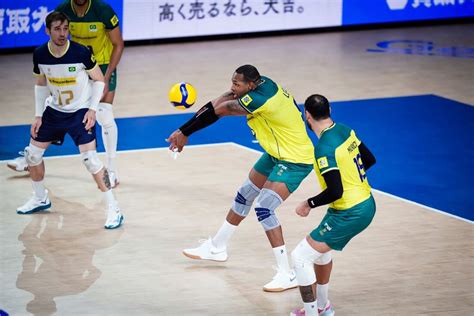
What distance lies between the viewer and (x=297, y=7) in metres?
21.1

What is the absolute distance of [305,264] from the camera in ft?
25.1

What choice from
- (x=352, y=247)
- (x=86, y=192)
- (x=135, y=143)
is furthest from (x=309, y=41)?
(x=352, y=247)

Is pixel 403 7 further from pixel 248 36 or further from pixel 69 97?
pixel 69 97

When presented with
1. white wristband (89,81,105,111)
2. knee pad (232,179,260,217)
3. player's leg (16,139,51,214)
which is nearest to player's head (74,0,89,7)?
white wristband (89,81,105,111)

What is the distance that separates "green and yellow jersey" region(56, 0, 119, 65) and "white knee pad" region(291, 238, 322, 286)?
16.5 ft

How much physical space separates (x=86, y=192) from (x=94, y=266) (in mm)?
2450

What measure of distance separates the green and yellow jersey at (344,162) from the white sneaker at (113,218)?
3.30 m

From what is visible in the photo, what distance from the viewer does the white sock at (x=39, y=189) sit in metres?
10.6

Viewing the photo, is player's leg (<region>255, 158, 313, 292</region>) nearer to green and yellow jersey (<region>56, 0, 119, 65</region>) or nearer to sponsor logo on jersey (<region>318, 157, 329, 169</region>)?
sponsor logo on jersey (<region>318, 157, 329, 169</region>)

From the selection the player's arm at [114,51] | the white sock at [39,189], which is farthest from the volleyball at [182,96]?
the player's arm at [114,51]

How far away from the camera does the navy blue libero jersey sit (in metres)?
9.80

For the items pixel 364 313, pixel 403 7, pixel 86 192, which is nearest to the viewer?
pixel 364 313

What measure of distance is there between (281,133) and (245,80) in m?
0.63

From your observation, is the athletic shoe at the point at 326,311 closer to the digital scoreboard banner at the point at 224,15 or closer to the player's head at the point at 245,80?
the player's head at the point at 245,80
